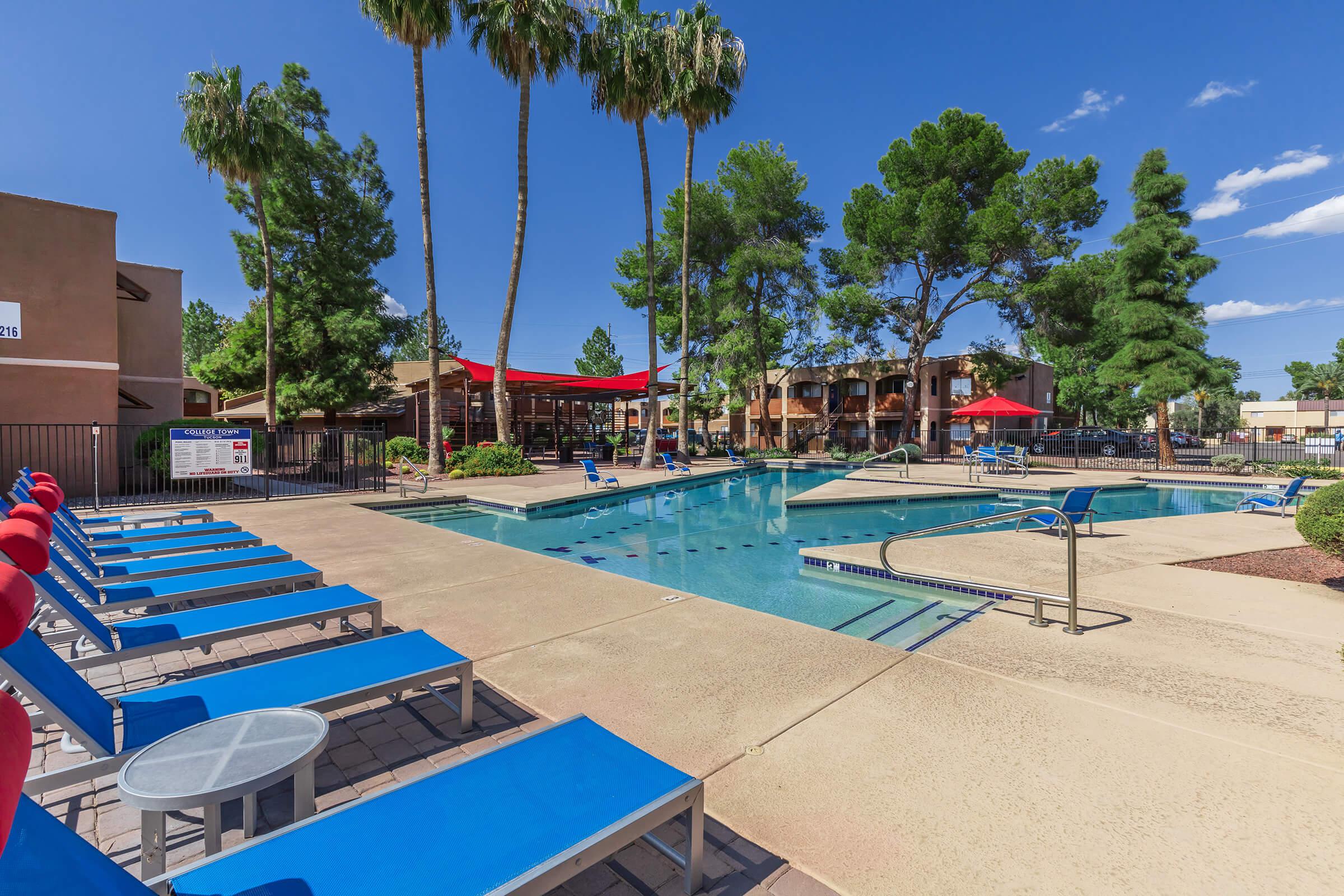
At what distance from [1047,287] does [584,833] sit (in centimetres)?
2868

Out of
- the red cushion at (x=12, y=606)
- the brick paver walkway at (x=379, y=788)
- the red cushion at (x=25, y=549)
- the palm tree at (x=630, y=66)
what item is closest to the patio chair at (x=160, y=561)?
the brick paver walkway at (x=379, y=788)

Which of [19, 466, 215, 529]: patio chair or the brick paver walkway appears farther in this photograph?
[19, 466, 215, 529]: patio chair

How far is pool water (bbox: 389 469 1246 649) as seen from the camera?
572cm

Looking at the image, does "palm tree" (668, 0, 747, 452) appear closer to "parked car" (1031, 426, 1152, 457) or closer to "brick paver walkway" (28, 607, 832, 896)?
"brick paver walkway" (28, 607, 832, 896)

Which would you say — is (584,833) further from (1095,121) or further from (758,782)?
(1095,121)

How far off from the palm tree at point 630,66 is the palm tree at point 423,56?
14.6 feet

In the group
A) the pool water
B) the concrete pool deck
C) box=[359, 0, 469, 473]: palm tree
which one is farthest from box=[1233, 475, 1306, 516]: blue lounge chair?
box=[359, 0, 469, 473]: palm tree

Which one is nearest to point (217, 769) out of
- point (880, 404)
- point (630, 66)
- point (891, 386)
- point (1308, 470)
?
point (630, 66)

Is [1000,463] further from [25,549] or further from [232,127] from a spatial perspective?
[232,127]

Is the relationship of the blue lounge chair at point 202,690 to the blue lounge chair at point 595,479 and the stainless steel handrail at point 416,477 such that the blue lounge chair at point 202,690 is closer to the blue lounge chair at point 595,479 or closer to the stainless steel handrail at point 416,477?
the stainless steel handrail at point 416,477

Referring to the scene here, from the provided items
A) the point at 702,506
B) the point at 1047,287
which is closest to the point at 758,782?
the point at 702,506

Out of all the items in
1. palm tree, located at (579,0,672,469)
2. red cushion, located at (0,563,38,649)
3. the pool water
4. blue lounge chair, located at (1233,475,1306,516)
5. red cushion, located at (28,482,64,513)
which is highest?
palm tree, located at (579,0,672,469)

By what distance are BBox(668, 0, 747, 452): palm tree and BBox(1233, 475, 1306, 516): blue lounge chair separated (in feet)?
54.5

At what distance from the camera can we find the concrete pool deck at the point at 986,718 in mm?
2164
